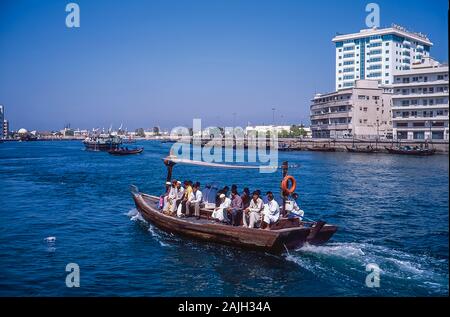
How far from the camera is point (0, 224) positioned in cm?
2066

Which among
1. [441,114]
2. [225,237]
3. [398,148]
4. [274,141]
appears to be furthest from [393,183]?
[274,141]

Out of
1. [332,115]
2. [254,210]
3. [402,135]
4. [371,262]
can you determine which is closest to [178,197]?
[254,210]

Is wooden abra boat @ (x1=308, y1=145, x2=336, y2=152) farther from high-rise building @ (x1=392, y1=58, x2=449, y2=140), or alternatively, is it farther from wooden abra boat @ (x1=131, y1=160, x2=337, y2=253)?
wooden abra boat @ (x1=131, y1=160, x2=337, y2=253)

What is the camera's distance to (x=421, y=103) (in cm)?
6888

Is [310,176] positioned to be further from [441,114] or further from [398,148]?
[441,114]

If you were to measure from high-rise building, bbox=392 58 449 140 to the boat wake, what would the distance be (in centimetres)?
5863

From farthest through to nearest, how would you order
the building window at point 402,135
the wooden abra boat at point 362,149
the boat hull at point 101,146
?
the boat hull at point 101,146
the building window at point 402,135
the wooden abra boat at point 362,149

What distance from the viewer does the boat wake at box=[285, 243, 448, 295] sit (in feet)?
38.9

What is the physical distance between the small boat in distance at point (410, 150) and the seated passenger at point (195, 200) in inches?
2096

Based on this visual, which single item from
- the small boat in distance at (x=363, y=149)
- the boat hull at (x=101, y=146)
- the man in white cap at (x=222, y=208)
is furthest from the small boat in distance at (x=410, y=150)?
the boat hull at (x=101, y=146)

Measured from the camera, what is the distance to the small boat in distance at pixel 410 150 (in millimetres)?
61250

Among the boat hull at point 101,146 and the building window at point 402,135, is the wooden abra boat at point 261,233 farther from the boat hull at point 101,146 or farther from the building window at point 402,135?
the boat hull at point 101,146

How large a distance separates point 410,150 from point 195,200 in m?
54.2

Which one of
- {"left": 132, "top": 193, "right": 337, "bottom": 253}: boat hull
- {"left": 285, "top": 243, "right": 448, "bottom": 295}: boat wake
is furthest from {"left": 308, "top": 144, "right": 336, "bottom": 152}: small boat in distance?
{"left": 132, "top": 193, "right": 337, "bottom": 253}: boat hull
